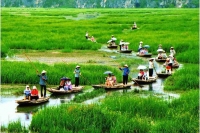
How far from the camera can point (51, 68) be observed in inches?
849

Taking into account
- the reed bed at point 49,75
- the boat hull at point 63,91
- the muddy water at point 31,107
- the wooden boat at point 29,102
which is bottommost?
the muddy water at point 31,107

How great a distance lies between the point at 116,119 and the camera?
39.7 ft

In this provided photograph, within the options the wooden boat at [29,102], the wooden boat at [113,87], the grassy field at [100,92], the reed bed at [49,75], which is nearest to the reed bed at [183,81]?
the grassy field at [100,92]

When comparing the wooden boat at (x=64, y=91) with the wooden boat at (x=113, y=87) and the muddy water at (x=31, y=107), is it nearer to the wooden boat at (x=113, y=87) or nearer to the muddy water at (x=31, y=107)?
the muddy water at (x=31, y=107)

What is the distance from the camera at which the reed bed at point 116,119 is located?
11516mm

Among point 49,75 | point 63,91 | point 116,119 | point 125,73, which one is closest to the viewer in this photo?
point 116,119

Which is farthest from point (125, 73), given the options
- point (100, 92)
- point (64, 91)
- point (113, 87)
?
point (64, 91)

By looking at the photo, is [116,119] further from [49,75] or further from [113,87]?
[49,75]

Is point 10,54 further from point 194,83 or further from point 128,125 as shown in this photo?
point 128,125

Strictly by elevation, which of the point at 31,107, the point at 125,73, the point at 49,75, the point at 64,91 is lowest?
the point at 31,107

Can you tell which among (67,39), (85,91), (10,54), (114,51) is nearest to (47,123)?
(85,91)

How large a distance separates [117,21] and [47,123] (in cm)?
5390

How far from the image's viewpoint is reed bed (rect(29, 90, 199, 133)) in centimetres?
1152

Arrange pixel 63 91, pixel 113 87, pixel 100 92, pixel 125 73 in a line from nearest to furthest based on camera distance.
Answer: pixel 63 91 < pixel 100 92 < pixel 113 87 < pixel 125 73
